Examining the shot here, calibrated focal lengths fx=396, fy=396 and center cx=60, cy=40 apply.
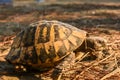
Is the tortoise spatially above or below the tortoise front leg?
above

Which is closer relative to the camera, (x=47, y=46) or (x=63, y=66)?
(x=63, y=66)

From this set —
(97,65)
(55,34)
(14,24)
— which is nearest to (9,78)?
(55,34)

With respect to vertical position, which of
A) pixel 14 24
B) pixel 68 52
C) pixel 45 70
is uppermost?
pixel 68 52

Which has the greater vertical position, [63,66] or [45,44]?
[45,44]

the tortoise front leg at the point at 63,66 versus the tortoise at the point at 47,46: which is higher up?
the tortoise at the point at 47,46

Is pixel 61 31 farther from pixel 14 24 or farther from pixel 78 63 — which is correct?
pixel 14 24

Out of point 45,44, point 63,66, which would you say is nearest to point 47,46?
point 45,44

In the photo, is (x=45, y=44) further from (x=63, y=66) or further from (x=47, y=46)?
(x=63, y=66)
